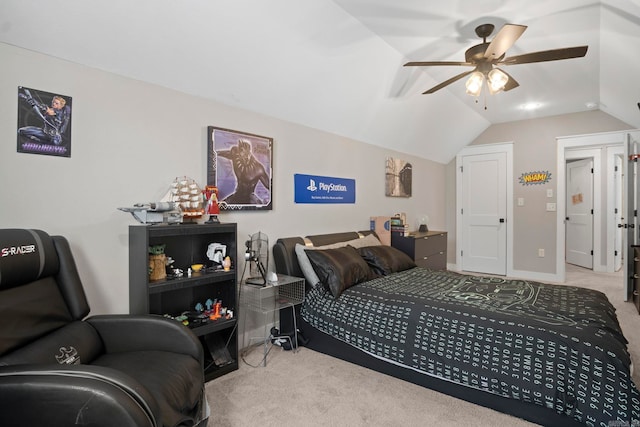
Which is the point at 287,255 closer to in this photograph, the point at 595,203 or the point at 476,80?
the point at 476,80

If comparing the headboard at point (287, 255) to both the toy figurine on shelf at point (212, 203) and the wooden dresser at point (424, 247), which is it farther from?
the wooden dresser at point (424, 247)

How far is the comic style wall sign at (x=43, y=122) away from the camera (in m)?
1.74

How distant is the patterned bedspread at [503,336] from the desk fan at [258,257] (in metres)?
0.48

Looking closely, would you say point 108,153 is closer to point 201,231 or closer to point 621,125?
point 201,231

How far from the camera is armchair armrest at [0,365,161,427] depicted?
3.48ft

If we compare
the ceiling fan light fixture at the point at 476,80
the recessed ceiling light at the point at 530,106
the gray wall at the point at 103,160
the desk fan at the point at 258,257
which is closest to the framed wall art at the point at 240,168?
the gray wall at the point at 103,160

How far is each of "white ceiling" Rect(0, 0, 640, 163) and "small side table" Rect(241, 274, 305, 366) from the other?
1.52m

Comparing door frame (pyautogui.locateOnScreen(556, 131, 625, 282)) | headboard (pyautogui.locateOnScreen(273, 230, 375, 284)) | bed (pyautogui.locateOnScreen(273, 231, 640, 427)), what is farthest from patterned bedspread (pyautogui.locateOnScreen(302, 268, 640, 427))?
door frame (pyautogui.locateOnScreen(556, 131, 625, 282))

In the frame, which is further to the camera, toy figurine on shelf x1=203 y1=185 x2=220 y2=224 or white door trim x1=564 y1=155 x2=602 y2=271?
white door trim x1=564 y1=155 x2=602 y2=271

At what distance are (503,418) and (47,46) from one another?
10.8ft

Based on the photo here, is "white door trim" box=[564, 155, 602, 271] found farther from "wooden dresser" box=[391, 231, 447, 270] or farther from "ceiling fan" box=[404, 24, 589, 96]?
"ceiling fan" box=[404, 24, 589, 96]

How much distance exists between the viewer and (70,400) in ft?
3.52

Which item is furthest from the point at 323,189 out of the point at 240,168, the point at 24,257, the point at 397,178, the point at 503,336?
the point at 24,257

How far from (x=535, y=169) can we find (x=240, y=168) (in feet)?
16.5
